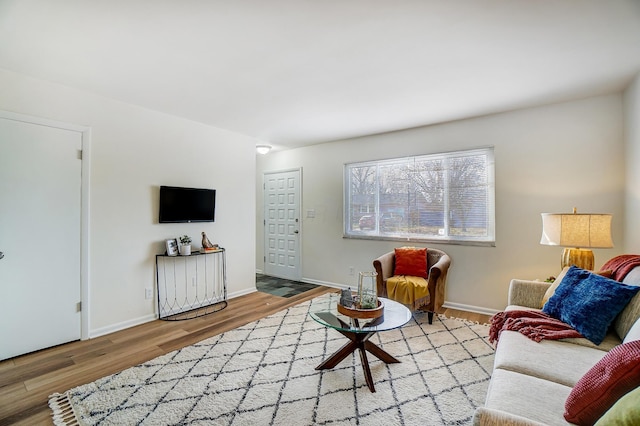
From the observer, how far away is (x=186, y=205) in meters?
3.76

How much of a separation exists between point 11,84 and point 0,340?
219 centimetres

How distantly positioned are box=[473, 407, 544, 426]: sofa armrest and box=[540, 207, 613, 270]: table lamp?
2.16 meters

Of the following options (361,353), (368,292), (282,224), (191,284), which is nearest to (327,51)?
(368,292)

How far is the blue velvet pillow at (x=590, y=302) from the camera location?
1.79 metres

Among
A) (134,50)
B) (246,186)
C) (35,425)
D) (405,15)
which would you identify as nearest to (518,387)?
(405,15)

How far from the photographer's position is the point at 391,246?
4387 millimetres

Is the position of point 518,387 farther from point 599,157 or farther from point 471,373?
point 599,157

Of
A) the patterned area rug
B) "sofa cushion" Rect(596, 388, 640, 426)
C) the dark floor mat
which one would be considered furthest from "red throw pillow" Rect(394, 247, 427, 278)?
"sofa cushion" Rect(596, 388, 640, 426)

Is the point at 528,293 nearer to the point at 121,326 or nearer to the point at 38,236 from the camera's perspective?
the point at 121,326

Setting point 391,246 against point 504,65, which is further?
point 391,246

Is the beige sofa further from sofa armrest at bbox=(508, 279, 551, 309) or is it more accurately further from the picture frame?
the picture frame

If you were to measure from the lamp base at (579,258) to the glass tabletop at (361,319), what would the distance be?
1.61 metres

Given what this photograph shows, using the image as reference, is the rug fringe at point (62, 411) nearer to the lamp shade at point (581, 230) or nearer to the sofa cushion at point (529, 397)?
the sofa cushion at point (529, 397)

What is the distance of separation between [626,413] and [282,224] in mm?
5085
